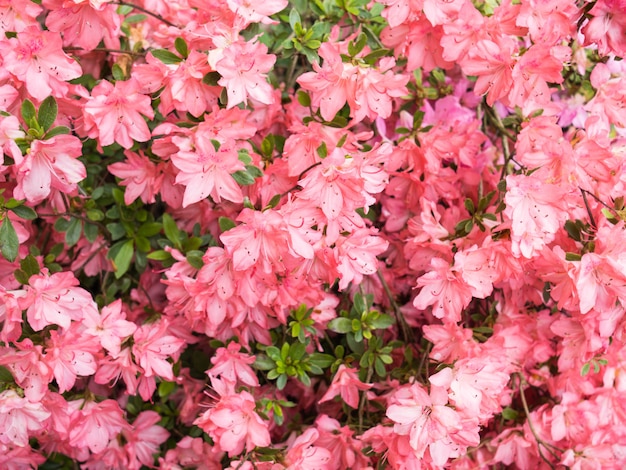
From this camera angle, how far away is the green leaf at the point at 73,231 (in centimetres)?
156

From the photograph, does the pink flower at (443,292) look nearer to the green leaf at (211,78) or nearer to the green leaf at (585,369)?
the green leaf at (585,369)

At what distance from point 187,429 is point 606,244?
1.03 meters

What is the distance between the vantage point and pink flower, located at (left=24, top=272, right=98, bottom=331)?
132 centimetres

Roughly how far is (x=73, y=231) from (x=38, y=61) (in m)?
0.40

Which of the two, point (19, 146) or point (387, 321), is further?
point (387, 321)

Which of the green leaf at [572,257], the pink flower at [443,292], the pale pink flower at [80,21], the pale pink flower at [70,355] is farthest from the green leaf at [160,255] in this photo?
the green leaf at [572,257]

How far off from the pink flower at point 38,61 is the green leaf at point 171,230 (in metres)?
0.35

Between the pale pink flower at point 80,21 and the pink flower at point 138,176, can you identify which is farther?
the pink flower at point 138,176

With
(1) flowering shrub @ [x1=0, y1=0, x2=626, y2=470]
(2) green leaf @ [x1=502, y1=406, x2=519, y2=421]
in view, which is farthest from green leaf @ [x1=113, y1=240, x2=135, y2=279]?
(2) green leaf @ [x1=502, y1=406, x2=519, y2=421]

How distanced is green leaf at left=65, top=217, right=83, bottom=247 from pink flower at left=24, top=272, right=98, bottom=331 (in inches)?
7.4

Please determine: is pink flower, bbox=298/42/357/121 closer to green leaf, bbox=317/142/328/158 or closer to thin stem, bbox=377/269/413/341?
green leaf, bbox=317/142/328/158

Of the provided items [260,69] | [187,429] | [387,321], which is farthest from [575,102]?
[187,429]

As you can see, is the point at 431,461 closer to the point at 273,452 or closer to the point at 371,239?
the point at 273,452

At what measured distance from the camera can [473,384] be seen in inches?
54.8
